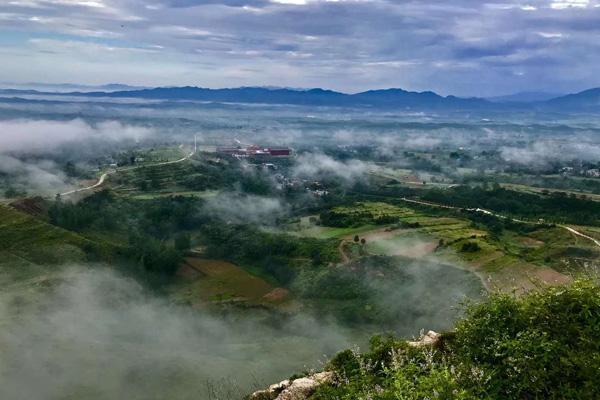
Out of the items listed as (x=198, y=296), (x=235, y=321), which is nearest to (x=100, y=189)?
(x=198, y=296)

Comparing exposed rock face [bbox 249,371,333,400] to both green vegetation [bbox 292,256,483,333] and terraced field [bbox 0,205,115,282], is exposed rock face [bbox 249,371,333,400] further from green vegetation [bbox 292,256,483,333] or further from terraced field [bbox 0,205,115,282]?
terraced field [bbox 0,205,115,282]

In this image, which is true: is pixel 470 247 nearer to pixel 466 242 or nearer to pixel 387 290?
pixel 466 242

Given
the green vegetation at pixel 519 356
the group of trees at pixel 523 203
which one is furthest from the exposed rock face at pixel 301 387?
the group of trees at pixel 523 203

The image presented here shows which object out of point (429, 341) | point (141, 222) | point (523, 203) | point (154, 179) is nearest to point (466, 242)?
point (523, 203)

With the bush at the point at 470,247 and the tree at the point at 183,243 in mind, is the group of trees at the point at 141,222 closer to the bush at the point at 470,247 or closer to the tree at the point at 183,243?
the tree at the point at 183,243

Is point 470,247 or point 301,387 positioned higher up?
point 301,387

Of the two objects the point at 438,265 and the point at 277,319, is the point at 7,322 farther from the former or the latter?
the point at 438,265
